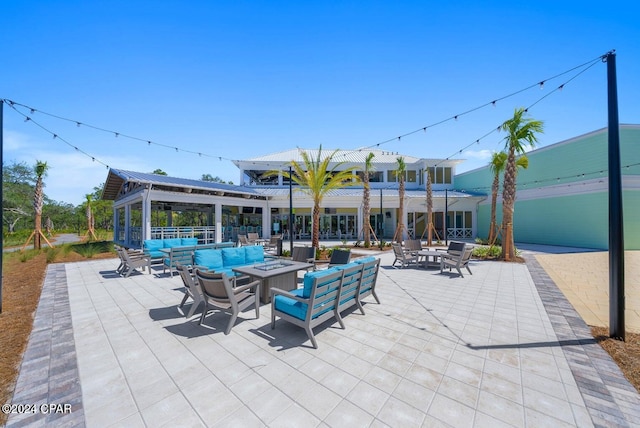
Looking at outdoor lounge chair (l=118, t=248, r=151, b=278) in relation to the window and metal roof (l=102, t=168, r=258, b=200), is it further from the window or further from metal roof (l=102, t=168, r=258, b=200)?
the window

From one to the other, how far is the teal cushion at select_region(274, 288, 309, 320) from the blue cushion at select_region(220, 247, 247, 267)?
3.29 meters

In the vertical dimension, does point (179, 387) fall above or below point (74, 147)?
below

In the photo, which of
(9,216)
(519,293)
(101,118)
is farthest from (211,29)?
(9,216)

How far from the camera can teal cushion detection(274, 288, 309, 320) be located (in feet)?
12.6

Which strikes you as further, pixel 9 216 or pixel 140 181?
pixel 9 216

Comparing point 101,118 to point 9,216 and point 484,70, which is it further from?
point 9,216

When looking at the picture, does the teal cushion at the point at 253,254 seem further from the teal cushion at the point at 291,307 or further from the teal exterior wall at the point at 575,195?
the teal exterior wall at the point at 575,195

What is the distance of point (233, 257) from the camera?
7109mm

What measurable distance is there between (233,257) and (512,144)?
12948 millimetres

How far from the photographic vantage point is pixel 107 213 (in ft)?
133

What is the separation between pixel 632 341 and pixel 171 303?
27.2 feet

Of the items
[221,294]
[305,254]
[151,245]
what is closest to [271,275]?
[221,294]

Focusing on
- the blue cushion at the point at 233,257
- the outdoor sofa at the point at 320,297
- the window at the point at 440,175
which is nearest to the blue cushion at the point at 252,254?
the blue cushion at the point at 233,257

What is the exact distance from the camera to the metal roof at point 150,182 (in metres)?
13.0
